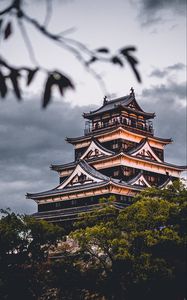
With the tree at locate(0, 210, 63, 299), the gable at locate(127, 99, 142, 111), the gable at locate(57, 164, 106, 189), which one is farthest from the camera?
the gable at locate(127, 99, 142, 111)

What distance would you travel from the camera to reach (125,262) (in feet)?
78.4

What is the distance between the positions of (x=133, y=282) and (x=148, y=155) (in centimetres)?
2175

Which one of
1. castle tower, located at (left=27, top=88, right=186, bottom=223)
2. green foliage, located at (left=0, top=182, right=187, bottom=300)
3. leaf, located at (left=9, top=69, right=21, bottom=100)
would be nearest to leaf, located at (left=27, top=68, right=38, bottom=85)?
leaf, located at (left=9, top=69, right=21, bottom=100)

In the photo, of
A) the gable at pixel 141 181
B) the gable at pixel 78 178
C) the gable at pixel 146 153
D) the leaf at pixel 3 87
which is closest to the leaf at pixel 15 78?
the leaf at pixel 3 87

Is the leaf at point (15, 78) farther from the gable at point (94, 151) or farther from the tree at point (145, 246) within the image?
the gable at point (94, 151)

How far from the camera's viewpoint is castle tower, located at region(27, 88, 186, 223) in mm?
39156

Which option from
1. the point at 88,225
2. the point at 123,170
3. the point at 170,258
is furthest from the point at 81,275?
the point at 123,170

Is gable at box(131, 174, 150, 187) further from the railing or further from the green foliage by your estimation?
the green foliage

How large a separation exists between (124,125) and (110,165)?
4316 mm

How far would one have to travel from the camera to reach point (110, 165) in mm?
42125

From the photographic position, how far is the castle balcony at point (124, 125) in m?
44.6

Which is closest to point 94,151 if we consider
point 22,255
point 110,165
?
point 110,165

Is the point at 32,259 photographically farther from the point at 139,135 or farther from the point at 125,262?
the point at 139,135

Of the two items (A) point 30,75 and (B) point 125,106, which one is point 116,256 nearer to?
(A) point 30,75
